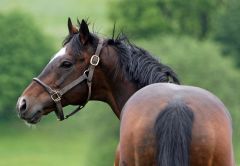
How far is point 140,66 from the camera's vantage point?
9664 mm

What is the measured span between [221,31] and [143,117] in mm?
100466

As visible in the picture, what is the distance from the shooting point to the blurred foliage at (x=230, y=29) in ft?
345

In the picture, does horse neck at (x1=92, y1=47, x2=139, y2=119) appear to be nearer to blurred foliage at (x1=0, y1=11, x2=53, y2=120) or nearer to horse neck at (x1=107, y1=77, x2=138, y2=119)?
horse neck at (x1=107, y1=77, x2=138, y2=119)

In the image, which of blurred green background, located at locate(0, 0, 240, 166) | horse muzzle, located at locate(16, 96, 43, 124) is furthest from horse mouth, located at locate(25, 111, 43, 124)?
blurred green background, located at locate(0, 0, 240, 166)

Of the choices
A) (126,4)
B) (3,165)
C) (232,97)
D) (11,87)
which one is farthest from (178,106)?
(126,4)

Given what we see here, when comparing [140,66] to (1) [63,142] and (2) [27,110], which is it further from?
(1) [63,142]

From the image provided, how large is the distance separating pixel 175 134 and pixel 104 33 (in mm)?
71390

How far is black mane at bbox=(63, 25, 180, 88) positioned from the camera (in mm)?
9427

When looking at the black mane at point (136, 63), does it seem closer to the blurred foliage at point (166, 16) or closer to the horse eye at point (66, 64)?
the horse eye at point (66, 64)

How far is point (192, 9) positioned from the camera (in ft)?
342

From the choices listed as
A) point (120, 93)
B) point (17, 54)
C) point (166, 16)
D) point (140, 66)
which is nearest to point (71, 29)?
point (120, 93)

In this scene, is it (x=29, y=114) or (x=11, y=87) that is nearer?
(x=29, y=114)

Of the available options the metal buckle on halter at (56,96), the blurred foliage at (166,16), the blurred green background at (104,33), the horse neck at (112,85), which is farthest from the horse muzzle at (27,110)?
the blurred foliage at (166,16)

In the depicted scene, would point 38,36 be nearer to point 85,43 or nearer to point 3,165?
point 3,165
